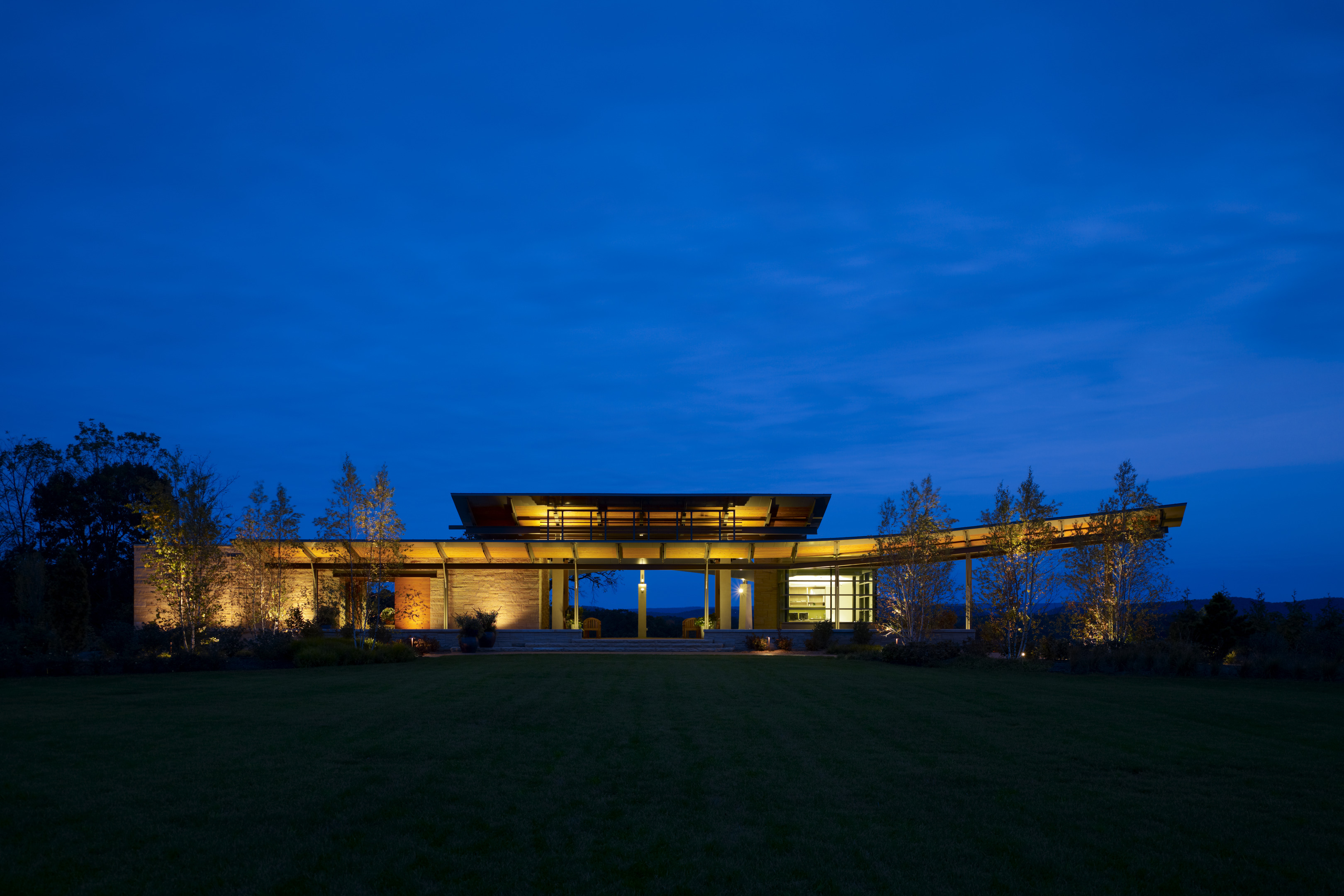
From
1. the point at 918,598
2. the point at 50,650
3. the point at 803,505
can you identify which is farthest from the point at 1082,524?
the point at 50,650

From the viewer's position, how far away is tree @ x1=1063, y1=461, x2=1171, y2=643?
21484mm

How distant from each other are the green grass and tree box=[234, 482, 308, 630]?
49.3 ft

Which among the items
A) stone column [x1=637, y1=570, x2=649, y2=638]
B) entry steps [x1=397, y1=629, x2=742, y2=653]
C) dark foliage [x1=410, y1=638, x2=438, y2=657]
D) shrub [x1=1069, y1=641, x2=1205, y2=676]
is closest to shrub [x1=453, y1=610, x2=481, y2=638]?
entry steps [x1=397, y1=629, x2=742, y2=653]

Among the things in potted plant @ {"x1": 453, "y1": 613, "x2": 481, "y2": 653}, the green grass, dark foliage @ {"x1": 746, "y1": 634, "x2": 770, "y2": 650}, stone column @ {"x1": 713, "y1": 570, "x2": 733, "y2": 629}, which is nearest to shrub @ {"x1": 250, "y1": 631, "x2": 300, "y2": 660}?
potted plant @ {"x1": 453, "y1": 613, "x2": 481, "y2": 653}

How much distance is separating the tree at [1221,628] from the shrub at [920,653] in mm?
5949

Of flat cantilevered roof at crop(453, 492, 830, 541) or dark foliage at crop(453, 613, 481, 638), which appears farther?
flat cantilevered roof at crop(453, 492, 830, 541)

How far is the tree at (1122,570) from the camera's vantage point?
21.5m

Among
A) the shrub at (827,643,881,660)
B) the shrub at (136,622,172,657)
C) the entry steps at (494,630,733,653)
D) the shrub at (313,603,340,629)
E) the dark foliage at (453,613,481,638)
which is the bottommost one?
the entry steps at (494,630,733,653)

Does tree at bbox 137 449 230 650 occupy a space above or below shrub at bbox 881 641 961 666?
above

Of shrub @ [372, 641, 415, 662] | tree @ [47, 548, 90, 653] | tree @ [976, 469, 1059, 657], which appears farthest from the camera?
tree @ [47, 548, 90, 653]

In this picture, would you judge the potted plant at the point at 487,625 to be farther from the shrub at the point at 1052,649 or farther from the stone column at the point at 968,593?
the shrub at the point at 1052,649

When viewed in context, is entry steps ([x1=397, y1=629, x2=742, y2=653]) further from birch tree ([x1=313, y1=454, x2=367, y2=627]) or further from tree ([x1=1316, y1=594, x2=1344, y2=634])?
tree ([x1=1316, y1=594, x2=1344, y2=634])

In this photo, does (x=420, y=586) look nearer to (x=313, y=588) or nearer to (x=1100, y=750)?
(x=313, y=588)

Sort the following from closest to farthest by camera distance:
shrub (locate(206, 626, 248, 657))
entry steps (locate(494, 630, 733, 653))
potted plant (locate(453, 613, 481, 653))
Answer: shrub (locate(206, 626, 248, 657)), potted plant (locate(453, 613, 481, 653)), entry steps (locate(494, 630, 733, 653))
